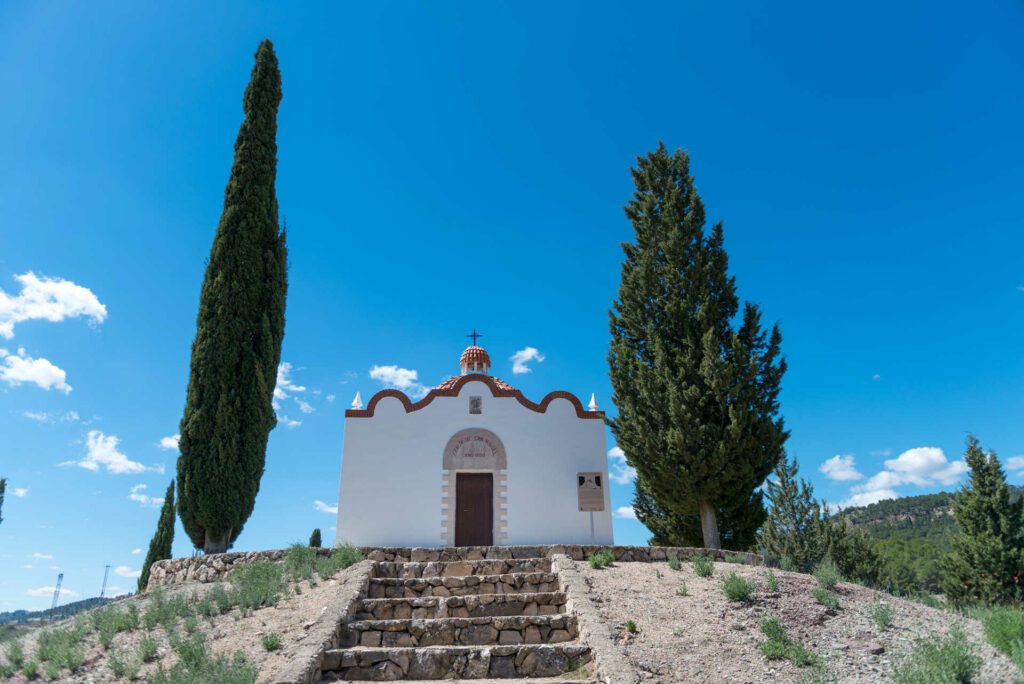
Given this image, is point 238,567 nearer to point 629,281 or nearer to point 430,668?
point 430,668

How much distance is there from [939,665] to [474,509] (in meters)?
9.81

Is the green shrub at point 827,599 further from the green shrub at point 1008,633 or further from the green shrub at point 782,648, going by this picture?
the green shrub at point 1008,633

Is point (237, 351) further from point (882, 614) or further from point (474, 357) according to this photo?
point (882, 614)

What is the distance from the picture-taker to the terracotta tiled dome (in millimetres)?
17422

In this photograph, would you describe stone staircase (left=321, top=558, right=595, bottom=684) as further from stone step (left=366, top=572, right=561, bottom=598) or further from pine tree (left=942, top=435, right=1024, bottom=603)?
pine tree (left=942, top=435, right=1024, bottom=603)

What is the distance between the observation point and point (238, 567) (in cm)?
1081

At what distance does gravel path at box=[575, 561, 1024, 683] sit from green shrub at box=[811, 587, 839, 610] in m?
0.11

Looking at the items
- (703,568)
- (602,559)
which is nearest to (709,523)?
(703,568)

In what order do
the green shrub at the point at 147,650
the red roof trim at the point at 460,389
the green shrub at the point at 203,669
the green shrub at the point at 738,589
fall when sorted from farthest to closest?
the red roof trim at the point at 460,389 → the green shrub at the point at 738,589 → the green shrub at the point at 147,650 → the green shrub at the point at 203,669

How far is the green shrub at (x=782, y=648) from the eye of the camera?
5.96 m

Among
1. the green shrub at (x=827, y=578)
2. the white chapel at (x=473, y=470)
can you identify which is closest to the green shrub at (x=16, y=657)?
the white chapel at (x=473, y=470)

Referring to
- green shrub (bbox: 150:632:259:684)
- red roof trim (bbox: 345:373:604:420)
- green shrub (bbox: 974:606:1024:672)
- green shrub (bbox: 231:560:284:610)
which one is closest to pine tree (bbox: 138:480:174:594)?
red roof trim (bbox: 345:373:604:420)

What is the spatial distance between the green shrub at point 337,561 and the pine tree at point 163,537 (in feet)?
31.6

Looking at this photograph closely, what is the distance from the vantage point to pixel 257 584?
8.94 metres
